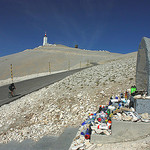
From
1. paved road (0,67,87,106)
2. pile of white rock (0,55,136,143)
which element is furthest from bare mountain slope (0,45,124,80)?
pile of white rock (0,55,136,143)

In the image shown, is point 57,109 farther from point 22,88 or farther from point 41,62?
point 41,62

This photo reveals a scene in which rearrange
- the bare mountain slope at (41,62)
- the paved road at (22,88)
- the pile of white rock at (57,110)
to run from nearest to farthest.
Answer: the pile of white rock at (57,110) → the paved road at (22,88) → the bare mountain slope at (41,62)

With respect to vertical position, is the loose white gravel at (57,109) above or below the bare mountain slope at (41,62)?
below

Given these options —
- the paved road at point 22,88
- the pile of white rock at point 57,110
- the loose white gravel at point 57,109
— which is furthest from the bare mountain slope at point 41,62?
the loose white gravel at point 57,109

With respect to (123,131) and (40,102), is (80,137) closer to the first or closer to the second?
(123,131)

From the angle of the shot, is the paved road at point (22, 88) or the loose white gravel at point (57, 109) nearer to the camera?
the loose white gravel at point (57, 109)

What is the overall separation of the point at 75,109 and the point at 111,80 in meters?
4.13

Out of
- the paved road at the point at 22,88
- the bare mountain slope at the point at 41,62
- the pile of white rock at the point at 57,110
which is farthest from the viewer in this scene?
the bare mountain slope at the point at 41,62

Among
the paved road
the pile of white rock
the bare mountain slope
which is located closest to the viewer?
the pile of white rock

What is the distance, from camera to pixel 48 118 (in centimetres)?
717

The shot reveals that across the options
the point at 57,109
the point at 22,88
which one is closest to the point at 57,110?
the point at 57,109

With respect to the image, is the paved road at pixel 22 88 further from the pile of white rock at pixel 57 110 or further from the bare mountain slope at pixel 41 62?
the bare mountain slope at pixel 41 62

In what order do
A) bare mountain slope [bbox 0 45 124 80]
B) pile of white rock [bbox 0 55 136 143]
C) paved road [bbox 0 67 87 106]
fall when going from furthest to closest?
1. bare mountain slope [bbox 0 45 124 80]
2. paved road [bbox 0 67 87 106]
3. pile of white rock [bbox 0 55 136 143]

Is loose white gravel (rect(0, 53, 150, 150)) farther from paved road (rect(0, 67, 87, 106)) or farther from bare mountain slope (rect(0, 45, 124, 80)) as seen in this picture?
bare mountain slope (rect(0, 45, 124, 80))
